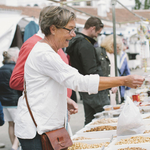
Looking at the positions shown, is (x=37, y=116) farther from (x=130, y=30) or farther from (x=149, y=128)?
(x=130, y=30)

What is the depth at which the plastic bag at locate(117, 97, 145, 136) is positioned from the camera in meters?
2.32

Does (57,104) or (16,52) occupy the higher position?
(57,104)

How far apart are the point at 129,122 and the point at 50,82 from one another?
40.2 inches

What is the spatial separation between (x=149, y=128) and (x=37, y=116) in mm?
1373

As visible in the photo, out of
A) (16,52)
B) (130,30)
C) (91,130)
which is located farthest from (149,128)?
(130,30)

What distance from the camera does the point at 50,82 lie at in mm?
1600

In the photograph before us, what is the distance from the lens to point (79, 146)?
7.34 ft

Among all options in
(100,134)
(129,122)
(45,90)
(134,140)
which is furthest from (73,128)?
(45,90)

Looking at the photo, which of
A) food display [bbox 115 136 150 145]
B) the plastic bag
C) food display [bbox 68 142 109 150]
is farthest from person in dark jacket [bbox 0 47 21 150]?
food display [bbox 115 136 150 145]

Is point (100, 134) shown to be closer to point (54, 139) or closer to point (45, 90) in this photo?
point (54, 139)

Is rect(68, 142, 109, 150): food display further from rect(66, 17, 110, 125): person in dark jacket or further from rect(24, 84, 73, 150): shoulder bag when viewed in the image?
rect(66, 17, 110, 125): person in dark jacket

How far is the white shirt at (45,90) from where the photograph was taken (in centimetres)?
151

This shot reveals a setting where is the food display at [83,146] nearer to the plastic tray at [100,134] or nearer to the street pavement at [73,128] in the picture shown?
the plastic tray at [100,134]

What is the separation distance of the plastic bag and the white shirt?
843 mm
